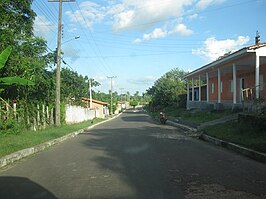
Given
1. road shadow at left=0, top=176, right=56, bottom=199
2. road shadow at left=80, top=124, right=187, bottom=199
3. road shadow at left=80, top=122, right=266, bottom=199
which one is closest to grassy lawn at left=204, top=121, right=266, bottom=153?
road shadow at left=80, top=122, right=266, bottom=199

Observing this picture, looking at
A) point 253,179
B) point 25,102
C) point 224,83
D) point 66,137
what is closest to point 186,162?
point 253,179

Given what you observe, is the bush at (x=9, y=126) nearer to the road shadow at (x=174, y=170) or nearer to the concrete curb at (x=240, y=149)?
the road shadow at (x=174, y=170)

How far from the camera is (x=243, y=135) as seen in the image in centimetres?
1381

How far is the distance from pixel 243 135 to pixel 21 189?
1030 cm

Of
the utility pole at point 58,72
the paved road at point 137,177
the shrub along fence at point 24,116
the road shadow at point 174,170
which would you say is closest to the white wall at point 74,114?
the utility pole at point 58,72

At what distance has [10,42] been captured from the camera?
18.1 metres

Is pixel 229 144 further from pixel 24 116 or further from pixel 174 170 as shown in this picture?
pixel 24 116

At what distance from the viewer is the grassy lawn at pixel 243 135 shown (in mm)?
11391

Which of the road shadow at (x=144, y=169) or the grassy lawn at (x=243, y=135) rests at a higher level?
the grassy lawn at (x=243, y=135)

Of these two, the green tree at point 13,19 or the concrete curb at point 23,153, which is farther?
the green tree at point 13,19

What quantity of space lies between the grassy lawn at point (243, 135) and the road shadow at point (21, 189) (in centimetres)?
740

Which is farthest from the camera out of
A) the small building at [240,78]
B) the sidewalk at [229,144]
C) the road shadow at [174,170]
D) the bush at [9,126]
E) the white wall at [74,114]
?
the white wall at [74,114]

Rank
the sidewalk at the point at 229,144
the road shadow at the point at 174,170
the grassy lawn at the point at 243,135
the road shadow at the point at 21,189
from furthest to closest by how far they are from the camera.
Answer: the grassy lawn at the point at 243,135 < the sidewalk at the point at 229,144 < the road shadow at the point at 174,170 < the road shadow at the point at 21,189

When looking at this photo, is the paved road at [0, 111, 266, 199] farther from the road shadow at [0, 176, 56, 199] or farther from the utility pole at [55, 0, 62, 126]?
the utility pole at [55, 0, 62, 126]
